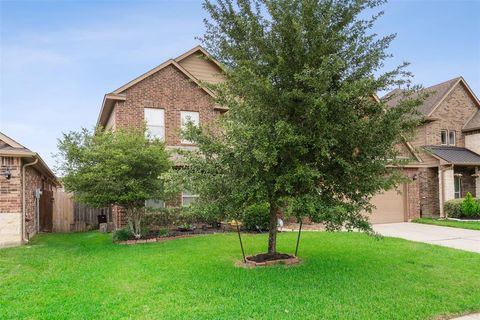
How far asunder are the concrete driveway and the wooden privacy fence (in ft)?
42.3

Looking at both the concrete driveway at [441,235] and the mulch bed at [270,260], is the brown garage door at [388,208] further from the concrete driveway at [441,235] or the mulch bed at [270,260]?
the mulch bed at [270,260]

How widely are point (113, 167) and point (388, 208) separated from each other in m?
13.7

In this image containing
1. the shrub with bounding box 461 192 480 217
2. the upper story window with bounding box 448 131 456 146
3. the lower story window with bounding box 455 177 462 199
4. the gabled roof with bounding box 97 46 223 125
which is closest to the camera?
the gabled roof with bounding box 97 46 223 125

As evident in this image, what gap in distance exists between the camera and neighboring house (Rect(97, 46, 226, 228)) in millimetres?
15531

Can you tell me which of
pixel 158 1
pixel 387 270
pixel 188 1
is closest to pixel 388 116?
pixel 387 270

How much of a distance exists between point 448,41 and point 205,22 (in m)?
14.3

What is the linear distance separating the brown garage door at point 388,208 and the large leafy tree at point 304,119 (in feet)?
37.5

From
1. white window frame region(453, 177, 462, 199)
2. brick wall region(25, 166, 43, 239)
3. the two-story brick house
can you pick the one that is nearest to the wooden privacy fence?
brick wall region(25, 166, 43, 239)

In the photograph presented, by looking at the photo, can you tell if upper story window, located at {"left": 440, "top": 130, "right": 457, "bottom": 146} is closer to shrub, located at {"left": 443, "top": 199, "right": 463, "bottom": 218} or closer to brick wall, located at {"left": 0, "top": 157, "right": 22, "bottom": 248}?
shrub, located at {"left": 443, "top": 199, "right": 463, "bottom": 218}

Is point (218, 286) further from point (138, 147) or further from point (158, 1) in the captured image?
point (158, 1)

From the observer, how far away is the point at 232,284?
259 inches

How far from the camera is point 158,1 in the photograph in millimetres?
12359

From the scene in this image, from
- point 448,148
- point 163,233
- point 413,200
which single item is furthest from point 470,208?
point 163,233

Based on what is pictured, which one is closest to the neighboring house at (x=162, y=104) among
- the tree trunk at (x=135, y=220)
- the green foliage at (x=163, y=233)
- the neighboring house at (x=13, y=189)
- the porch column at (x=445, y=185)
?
the green foliage at (x=163, y=233)
